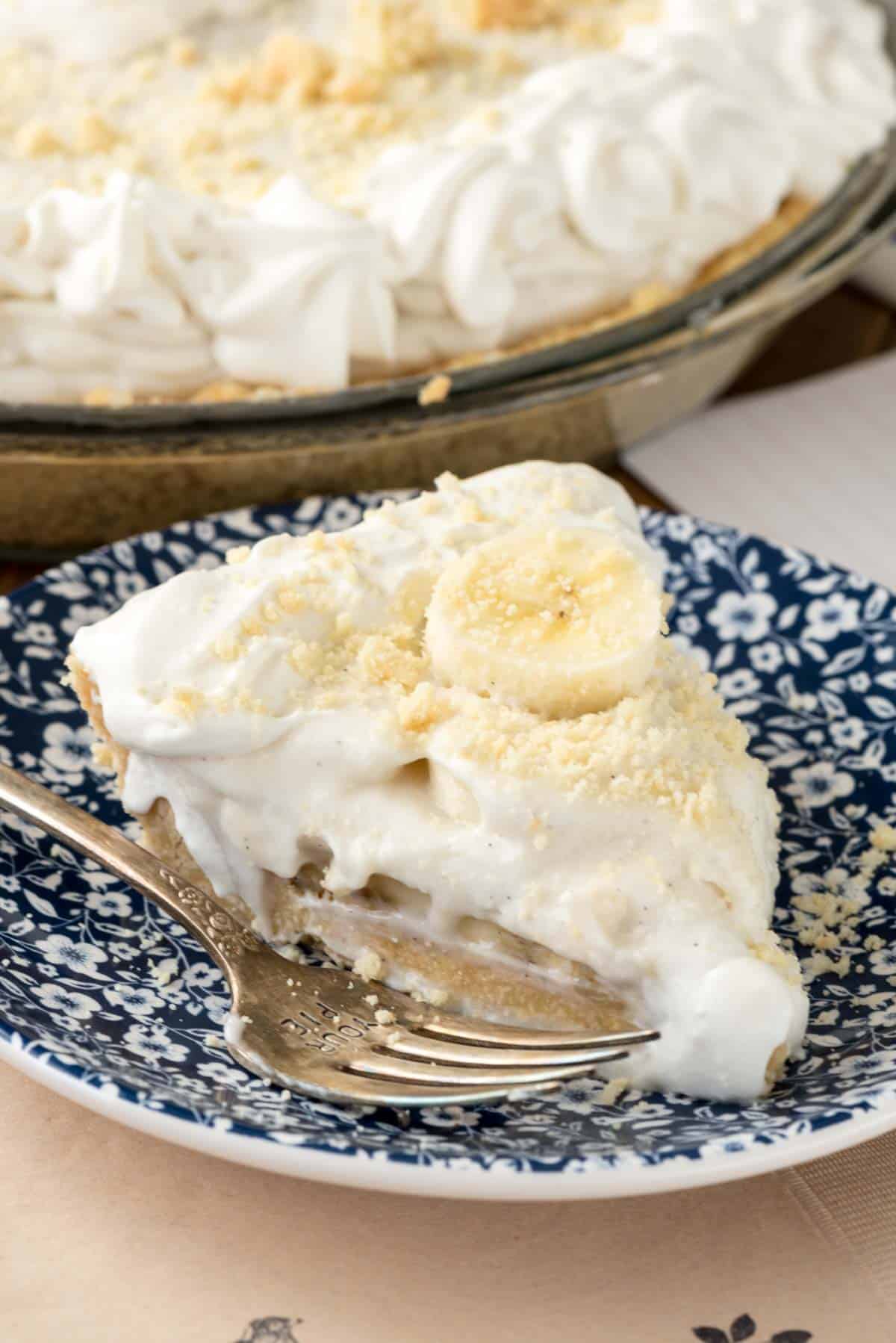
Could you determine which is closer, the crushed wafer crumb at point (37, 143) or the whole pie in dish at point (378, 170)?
the whole pie in dish at point (378, 170)

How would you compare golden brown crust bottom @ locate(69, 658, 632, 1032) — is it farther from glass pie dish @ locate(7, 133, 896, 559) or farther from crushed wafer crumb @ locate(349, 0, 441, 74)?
crushed wafer crumb @ locate(349, 0, 441, 74)

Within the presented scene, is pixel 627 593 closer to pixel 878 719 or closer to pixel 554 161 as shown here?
pixel 878 719

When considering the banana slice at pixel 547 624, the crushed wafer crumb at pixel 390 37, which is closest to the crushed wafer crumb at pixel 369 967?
the banana slice at pixel 547 624

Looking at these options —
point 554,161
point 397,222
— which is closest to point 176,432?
point 397,222

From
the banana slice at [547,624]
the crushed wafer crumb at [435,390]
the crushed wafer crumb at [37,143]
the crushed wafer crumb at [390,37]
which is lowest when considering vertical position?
the crushed wafer crumb at [435,390]

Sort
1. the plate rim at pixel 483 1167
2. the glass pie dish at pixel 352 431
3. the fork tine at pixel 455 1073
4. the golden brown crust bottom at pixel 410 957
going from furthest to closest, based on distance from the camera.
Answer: the glass pie dish at pixel 352 431
the golden brown crust bottom at pixel 410 957
the fork tine at pixel 455 1073
the plate rim at pixel 483 1167

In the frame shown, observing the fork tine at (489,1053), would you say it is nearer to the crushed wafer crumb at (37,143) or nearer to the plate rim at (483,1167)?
the plate rim at (483,1167)

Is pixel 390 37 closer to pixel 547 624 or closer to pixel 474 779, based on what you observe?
pixel 547 624
